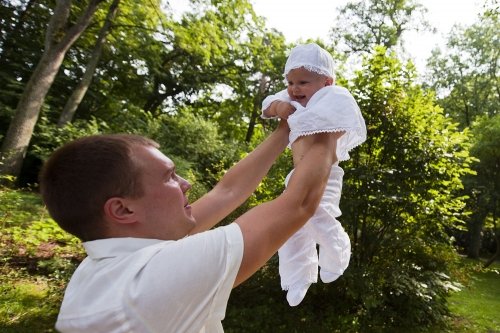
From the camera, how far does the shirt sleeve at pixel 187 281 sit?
93 centimetres

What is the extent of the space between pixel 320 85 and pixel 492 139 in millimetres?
17142

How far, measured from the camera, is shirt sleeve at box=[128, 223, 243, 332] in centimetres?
93

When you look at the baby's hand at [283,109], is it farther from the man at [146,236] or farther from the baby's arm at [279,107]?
the man at [146,236]

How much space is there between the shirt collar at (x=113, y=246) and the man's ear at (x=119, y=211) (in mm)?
59

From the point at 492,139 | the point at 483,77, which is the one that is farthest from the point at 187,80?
the point at 483,77

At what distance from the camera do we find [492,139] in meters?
16.1

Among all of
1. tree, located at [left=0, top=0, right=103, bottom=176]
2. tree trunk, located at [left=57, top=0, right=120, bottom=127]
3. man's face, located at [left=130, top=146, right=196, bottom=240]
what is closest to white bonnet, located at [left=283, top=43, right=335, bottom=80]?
man's face, located at [left=130, top=146, right=196, bottom=240]

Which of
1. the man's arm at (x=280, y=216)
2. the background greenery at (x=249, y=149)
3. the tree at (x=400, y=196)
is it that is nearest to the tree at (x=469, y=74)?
the background greenery at (x=249, y=149)

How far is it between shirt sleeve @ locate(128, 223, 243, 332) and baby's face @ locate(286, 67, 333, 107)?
3.93 ft

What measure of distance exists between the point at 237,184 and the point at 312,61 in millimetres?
793

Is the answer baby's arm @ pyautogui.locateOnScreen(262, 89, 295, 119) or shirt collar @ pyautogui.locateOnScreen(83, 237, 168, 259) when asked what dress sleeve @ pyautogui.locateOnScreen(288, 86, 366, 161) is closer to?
baby's arm @ pyautogui.locateOnScreen(262, 89, 295, 119)

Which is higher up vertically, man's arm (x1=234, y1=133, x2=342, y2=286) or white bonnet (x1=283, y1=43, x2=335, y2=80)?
white bonnet (x1=283, y1=43, x2=335, y2=80)

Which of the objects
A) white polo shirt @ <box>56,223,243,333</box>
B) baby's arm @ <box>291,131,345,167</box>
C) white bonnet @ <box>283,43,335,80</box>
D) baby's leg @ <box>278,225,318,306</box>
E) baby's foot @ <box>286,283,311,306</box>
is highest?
white bonnet @ <box>283,43,335,80</box>

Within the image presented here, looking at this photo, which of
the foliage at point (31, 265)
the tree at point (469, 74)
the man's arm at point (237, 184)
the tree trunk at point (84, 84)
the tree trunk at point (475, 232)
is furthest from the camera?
the tree at point (469, 74)
